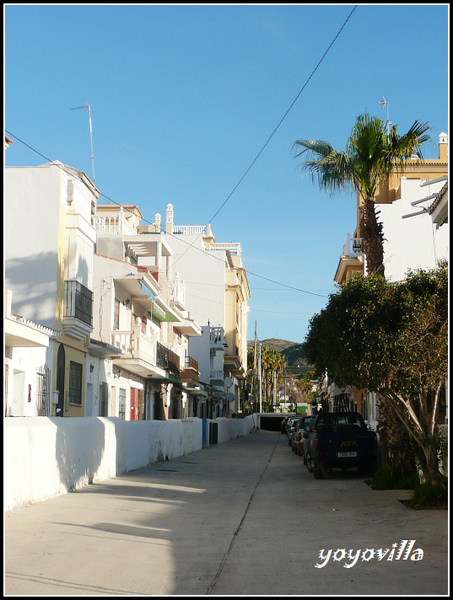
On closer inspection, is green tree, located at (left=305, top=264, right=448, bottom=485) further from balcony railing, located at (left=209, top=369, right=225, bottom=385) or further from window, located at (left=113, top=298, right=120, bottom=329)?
balcony railing, located at (left=209, top=369, right=225, bottom=385)

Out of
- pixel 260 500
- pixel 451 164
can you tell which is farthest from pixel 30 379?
pixel 451 164

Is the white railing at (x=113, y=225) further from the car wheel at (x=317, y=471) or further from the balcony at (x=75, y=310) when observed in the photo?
the car wheel at (x=317, y=471)

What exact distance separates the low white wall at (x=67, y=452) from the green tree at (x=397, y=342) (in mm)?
5386

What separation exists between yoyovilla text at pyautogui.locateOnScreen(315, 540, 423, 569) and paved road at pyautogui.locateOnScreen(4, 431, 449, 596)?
0.02 m

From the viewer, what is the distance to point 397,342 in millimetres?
11680

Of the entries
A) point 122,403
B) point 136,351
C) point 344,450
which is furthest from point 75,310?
point 122,403

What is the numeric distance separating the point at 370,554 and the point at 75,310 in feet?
55.0

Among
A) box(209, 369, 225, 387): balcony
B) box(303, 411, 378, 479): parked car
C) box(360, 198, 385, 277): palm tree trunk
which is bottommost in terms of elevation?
box(303, 411, 378, 479): parked car

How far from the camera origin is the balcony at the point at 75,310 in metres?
23.0

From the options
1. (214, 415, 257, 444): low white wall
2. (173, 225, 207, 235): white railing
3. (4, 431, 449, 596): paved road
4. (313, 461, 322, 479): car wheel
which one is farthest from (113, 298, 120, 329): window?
(173, 225, 207, 235): white railing

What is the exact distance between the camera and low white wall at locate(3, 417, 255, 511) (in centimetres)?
1154

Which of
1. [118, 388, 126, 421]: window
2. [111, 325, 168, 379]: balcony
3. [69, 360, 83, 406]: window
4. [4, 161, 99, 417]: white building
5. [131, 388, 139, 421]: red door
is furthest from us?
[131, 388, 139, 421]: red door

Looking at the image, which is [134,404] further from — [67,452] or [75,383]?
[67,452]

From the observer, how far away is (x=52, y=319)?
22516 mm
